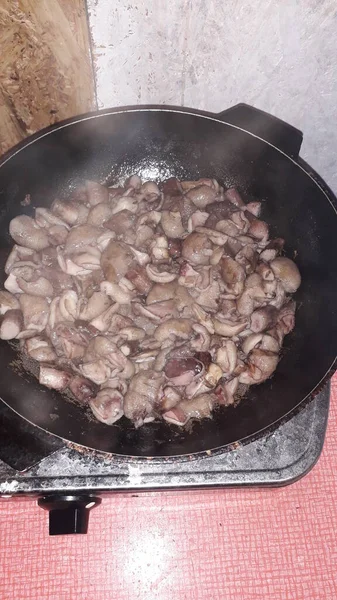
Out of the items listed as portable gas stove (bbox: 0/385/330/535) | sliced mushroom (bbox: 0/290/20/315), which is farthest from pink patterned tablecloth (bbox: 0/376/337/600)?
sliced mushroom (bbox: 0/290/20/315)

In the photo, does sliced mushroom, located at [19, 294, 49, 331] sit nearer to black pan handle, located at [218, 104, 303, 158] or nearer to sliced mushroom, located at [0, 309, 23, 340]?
sliced mushroom, located at [0, 309, 23, 340]

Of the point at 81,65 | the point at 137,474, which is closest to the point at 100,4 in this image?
the point at 81,65

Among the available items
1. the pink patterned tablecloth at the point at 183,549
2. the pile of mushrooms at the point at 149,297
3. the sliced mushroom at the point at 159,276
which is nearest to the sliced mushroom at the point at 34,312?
the pile of mushrooms at the point at 149,297

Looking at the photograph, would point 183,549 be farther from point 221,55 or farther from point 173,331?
point 221,55

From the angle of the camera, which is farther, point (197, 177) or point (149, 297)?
point (197, 177)

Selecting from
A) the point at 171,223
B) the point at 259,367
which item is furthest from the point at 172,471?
the point at 171,223

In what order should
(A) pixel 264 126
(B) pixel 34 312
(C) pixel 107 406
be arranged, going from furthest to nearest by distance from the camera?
(A) pixel 264 126 → (B) pixel 34 312 → (C) pixel 107 406
